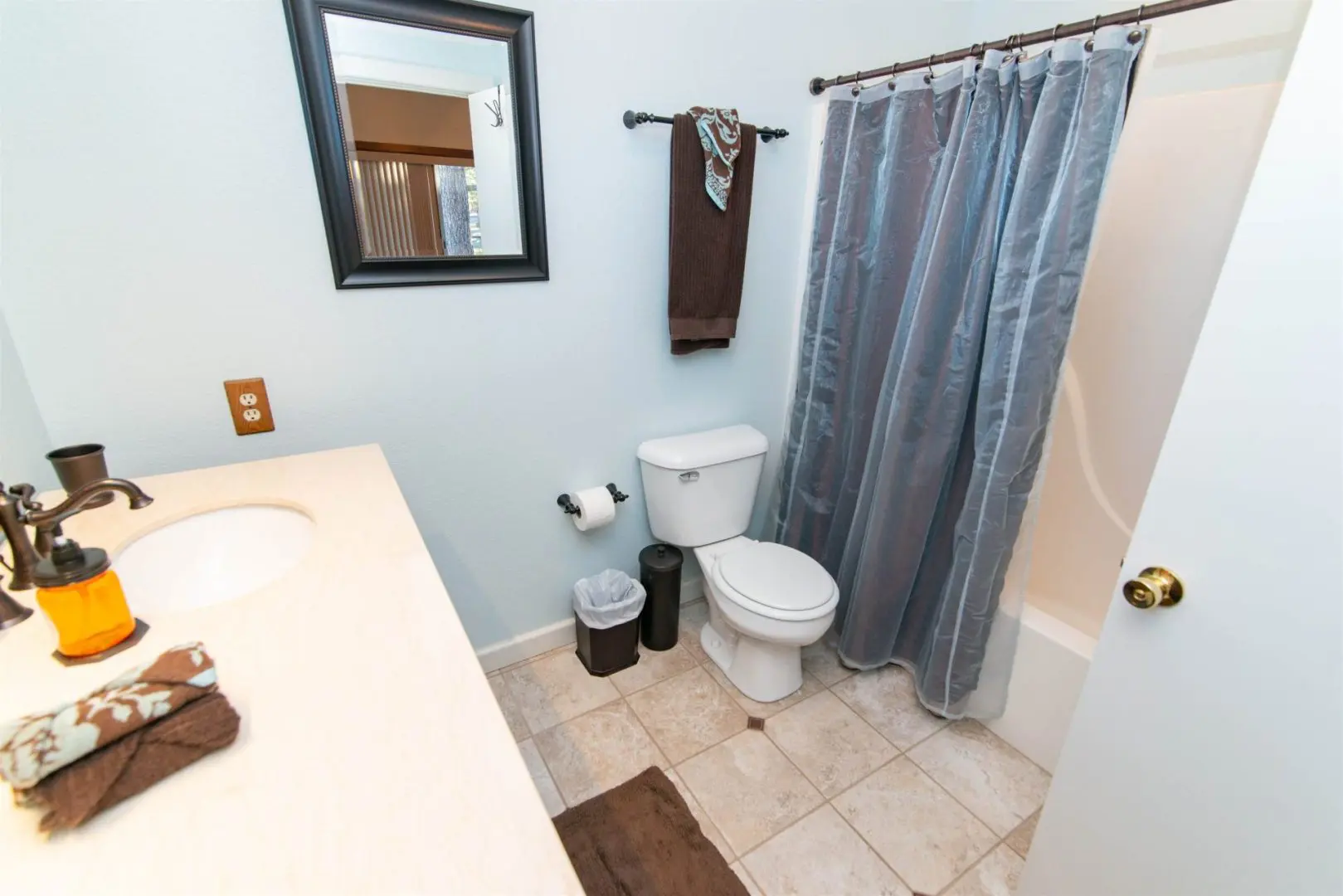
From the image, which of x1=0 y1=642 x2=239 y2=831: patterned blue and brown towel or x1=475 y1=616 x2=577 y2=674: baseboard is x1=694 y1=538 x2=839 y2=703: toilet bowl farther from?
x1=0 y1=642 x2=239 y2=831: patterned blue and brown towel

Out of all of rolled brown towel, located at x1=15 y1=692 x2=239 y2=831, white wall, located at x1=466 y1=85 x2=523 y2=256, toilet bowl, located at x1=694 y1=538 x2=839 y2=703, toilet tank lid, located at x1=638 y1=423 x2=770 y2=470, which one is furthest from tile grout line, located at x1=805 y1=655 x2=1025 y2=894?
white wall, located at x1=466 y1=85 x2=523 y2=256

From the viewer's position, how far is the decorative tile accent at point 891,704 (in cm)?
172

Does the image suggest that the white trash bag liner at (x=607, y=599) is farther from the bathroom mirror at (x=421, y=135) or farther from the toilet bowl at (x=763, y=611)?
the bathroom mirror at (x=421, y=135)

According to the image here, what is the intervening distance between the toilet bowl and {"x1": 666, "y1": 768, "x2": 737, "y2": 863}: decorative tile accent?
38 centimetres

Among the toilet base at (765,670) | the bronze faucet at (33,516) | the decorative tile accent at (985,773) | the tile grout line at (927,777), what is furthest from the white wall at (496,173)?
the decorative tile accent at (985,773)

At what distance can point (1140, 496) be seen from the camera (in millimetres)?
1744

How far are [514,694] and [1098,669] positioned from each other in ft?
4.96

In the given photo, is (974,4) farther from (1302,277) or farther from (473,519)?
(473,519)

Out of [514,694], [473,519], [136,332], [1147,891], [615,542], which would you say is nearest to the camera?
[1147,891]

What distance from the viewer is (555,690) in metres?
1.83

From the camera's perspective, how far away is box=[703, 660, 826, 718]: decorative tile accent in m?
1.78

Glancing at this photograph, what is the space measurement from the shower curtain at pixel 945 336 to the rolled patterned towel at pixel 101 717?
5.03ft

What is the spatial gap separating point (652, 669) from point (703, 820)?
1.78 ft

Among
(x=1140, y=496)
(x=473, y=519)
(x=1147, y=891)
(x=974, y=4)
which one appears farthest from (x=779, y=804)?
(x=974, y=4)
